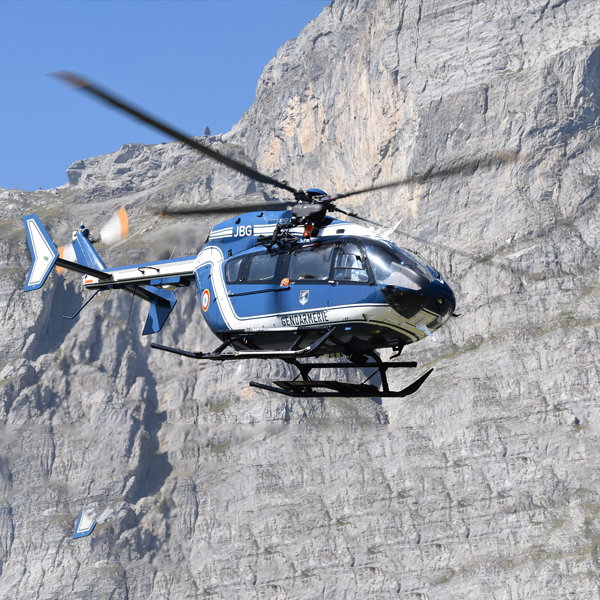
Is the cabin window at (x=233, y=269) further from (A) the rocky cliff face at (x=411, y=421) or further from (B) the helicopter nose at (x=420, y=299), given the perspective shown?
(A) the rocky cliff face at (x=411, y=421)

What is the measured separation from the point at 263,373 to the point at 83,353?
4136 centimetres

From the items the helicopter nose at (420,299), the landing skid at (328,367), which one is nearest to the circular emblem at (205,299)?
the landing skid at (328,367)

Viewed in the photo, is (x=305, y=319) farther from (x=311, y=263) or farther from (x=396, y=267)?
(x=396, y=267)

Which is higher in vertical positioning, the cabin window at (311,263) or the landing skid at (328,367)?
the cabin window at (311,263)

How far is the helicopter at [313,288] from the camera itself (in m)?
22.9

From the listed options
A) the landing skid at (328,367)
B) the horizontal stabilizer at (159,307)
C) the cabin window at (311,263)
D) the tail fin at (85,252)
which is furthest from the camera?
the tail fin at (85,252)

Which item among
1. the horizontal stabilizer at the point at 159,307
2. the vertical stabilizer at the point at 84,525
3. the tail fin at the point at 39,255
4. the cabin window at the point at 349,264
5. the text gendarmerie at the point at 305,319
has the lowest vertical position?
the text gendarmerie at the point at 305,319

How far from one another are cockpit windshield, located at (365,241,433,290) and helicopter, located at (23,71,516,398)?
0.09 feet

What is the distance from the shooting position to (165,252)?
427 ft

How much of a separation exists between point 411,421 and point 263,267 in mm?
140639

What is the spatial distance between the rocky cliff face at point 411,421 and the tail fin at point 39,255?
108384 mm

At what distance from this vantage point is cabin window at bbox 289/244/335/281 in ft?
78.5

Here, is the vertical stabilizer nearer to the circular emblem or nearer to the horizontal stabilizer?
the horizontal stabilizer

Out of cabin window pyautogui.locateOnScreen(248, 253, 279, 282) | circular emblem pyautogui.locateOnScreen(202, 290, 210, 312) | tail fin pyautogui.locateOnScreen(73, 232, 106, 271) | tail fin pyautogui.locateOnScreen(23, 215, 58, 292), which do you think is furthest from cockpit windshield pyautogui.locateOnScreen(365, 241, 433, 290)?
tail fin pyautogui.locateOnScreen(73, 232, 106, 271)
